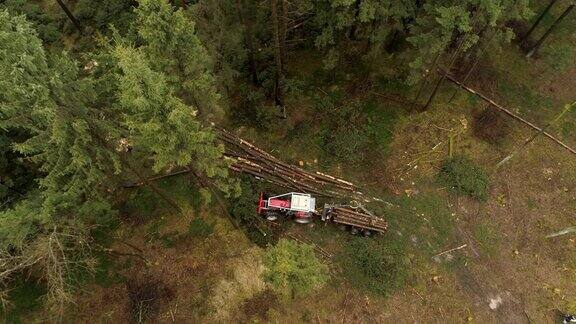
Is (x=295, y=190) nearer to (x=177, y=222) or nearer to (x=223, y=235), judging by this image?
(x=223, y=235)

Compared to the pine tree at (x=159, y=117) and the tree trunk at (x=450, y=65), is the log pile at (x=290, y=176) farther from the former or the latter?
the pine tree at (x=159, y=117)

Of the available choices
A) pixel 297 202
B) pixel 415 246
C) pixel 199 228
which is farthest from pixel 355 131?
pixel 199 228

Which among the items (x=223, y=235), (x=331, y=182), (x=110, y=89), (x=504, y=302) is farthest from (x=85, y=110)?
(x=504, y=302)

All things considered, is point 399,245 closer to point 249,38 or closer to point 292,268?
point 292,268

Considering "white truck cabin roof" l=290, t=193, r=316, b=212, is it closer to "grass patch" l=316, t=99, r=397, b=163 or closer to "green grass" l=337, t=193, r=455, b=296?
"green grass" l=337, t=193, r=455, b=296

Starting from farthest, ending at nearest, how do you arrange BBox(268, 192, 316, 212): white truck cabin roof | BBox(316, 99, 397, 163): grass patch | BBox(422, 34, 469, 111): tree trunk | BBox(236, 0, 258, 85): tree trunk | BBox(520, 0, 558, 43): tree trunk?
BBox(520, 0, 558, 43): tree trunk, BBox(316, 99, 397, 163): grass patch, BBox(268, 192, 316, 212): white truck cabin roof, BBox(422, 34, 469, 111): tree trunk, BBox(236, 0, 258, 85): tree trunk

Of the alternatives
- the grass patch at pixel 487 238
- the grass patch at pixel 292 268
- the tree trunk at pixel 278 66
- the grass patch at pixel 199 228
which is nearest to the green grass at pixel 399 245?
the grass patch at pixel 487 238

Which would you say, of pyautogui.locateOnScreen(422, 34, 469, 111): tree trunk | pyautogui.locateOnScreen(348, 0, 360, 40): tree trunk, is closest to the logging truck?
pyautogui.locateOnScreen(422, 34, 469, 111): tree trunk
